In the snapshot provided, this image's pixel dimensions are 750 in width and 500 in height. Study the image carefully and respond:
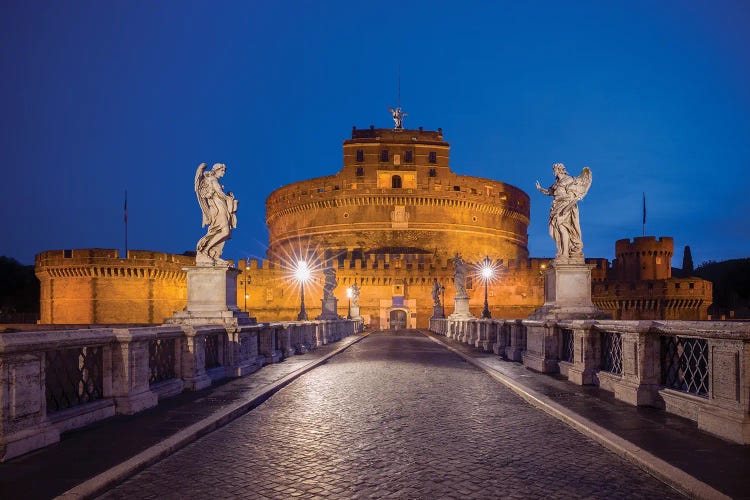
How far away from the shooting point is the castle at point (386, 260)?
50312 millimetres

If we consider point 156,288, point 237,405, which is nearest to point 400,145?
point 156,288

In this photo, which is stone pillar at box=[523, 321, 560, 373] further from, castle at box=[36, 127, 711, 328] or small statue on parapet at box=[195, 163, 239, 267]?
castle at box=[36, 127, 711, 328]

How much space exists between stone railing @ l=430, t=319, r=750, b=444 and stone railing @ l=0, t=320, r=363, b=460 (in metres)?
6.07

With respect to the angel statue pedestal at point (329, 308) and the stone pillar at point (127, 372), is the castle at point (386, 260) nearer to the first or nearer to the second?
the angel statue pedestal at point (329, 308)

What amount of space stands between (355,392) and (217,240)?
15.3ft

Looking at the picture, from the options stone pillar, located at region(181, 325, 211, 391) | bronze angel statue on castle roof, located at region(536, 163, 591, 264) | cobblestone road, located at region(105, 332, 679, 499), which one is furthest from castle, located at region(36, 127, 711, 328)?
cobblestone road, located at region(105, 332, 679, 499)

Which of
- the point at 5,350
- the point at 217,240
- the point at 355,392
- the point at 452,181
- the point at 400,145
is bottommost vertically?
the point at 355,392

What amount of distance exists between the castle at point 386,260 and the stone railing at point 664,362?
126 feet

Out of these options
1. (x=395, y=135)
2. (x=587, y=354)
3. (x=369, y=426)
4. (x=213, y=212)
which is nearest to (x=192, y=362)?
(x=369, y=426)

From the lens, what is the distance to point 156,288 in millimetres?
51531

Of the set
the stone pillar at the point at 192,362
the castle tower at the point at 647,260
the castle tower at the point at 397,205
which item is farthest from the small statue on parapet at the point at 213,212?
the castle tower at the point at 647,260

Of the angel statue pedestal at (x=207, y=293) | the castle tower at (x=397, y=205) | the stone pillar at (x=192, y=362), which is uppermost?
the castle tower at (x=397, y=205)

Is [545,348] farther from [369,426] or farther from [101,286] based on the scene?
[101,286]

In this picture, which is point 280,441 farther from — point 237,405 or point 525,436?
point 525,436
